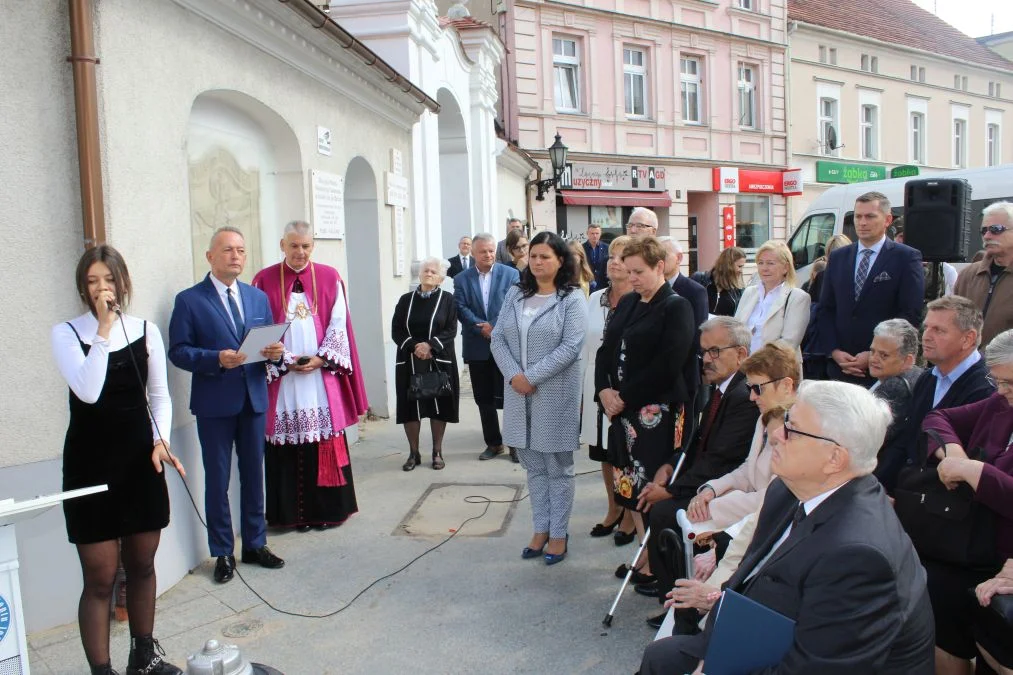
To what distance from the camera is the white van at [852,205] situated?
33.2 ft

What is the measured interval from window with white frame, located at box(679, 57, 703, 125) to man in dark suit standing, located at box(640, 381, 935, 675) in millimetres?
22511

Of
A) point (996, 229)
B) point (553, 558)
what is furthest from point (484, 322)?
point (996, 229)

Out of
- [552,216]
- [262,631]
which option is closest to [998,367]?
[262,631]

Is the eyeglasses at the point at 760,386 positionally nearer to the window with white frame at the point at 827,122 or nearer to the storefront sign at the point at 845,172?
the storefront sign at the point at 845,172

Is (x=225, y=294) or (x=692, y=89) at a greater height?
(x=692, y=89)

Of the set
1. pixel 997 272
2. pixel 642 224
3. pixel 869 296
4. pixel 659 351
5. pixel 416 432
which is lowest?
pixel 416 432

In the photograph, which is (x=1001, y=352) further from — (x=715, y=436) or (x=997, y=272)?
(x=997, y=272)

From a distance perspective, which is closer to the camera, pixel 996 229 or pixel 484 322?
pixel 996 229

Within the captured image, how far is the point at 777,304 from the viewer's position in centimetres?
554

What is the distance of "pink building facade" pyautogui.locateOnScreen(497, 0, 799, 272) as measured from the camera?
20.4m

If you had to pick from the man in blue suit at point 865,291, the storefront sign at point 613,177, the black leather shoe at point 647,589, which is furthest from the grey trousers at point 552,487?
the storefront sign at point 613,177

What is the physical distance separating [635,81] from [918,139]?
540 inches

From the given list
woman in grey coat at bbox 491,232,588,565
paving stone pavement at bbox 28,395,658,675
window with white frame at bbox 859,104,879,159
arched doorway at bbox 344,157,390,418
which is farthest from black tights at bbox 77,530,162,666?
window with white frame at bbox 859,104,879,159

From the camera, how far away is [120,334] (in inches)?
130
